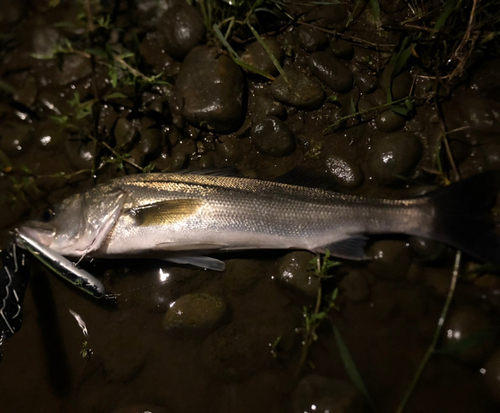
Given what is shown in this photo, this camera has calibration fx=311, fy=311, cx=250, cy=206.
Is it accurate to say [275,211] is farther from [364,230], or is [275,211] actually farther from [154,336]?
[154,336]

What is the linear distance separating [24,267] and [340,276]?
2753mm

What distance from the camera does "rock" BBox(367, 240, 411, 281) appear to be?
8.51ft

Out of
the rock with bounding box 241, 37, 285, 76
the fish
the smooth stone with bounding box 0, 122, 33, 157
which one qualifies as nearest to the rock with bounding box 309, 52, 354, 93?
the rock with bounding box 241, 37, 285, 76

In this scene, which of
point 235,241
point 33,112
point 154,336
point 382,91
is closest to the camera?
point 235,241

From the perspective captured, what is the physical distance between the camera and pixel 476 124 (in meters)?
2.71

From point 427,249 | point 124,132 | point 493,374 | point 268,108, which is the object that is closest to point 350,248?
point 427,249

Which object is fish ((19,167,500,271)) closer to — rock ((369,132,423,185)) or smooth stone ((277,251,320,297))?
smooth stone ((277,251,320,297))

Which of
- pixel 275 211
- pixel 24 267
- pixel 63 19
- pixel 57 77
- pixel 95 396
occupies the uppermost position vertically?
pixel 63 19

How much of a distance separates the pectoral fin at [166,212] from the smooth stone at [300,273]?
2.92 ft

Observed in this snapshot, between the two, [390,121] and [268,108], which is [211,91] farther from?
[390,121]

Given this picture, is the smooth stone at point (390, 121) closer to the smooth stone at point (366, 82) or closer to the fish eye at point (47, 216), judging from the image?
the smooth stone at point (366, 82)

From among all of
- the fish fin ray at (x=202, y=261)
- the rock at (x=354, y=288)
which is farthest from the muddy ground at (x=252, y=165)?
the fish fin ray at (x=202, y=261)

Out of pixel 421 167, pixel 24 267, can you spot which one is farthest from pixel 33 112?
pixel 421 167

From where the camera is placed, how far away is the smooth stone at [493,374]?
88.4 inches
